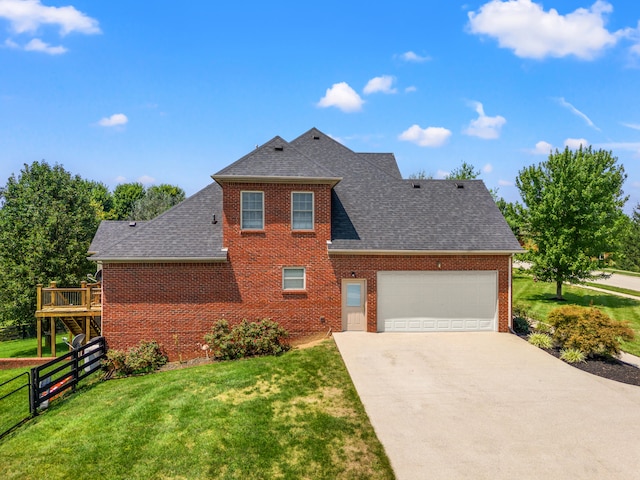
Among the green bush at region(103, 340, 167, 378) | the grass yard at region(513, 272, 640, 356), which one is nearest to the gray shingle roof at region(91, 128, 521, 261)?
the green bush at region(103, 340, 167, 378)

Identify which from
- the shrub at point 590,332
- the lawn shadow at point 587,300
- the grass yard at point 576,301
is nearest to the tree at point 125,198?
the grass yard at point 576,301

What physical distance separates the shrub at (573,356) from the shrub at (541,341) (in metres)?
1.03

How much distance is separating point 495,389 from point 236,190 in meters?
11.3

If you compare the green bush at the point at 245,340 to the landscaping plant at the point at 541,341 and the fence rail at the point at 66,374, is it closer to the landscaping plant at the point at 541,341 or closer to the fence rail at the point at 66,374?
the fence rail at the point at 66,374

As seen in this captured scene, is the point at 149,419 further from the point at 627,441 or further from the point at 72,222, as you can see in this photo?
the point at 72,222

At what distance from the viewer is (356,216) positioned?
17.3m

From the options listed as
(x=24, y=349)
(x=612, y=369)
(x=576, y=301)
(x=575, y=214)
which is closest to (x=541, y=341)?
(x=612, y=369)

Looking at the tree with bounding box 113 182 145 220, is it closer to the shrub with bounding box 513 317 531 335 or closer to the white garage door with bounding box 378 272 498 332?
the white garage door with bounding box 378 272 498 332

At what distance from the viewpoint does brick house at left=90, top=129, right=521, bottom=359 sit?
49.2 feet

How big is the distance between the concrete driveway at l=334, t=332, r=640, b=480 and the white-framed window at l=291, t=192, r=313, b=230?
16.8 feet

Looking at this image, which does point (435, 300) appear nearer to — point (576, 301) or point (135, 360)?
point (135, 360)

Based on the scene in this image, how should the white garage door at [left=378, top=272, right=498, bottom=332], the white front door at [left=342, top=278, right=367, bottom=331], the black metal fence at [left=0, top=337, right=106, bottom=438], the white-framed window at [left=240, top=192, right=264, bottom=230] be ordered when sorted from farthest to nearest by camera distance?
1. the white garage door at [left=378, top=272, right=498, bottom=332]
2. the white front door at [left=342, top=278, right=367, bottom=331]
3. the white-framed window at [left=240, top=192, right=264, bottom=230]
4. the black metal fence at [left=0, top=337, right=106, bottom=438]

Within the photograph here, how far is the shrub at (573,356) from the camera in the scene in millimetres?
13008

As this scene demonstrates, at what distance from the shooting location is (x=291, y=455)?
7879 mm
